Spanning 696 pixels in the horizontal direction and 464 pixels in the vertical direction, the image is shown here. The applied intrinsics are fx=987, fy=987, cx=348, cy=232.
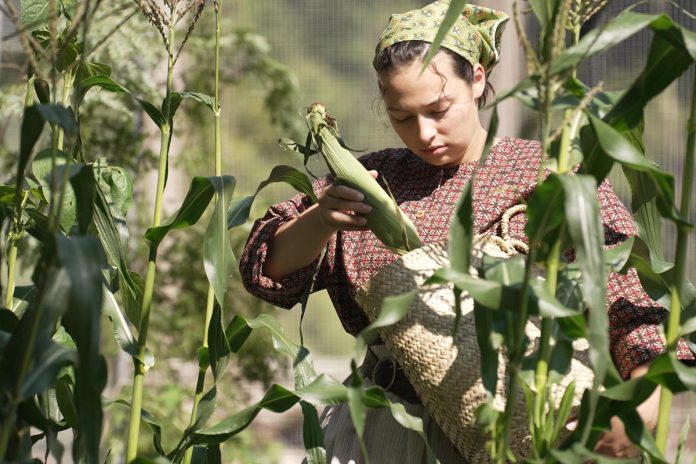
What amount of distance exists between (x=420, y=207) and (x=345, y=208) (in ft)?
0.69

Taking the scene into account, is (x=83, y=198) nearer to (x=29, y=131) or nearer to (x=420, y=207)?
(x=29, y=131)

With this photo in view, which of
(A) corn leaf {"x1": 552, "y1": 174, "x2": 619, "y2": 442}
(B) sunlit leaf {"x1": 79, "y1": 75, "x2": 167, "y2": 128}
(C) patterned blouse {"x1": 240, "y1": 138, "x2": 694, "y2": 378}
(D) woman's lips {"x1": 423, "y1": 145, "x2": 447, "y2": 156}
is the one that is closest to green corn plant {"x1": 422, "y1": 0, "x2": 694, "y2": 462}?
(A) corn leaf {"x1": 552, "y1": 174, "x2": 619, "y2": 442}

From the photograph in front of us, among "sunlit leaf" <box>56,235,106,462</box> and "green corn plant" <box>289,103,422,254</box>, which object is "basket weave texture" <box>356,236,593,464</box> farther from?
"sunlit leaf" <box>56,235,106,462</box>

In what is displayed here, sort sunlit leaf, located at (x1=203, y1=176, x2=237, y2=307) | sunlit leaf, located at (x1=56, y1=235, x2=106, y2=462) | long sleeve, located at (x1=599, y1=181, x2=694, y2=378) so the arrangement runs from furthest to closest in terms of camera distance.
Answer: long sleeve, located at (x1=599, y1=181, x2=694, y2=378)
sunlit leaf, located at (x1=203, y1=176, x2=237, y2=307)
sunlit leaf, located at (x1=56, y1=235, x2=106, y2=462)

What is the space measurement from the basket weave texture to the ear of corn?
0.18ft

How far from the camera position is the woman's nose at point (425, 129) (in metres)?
1.30

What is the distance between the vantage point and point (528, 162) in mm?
1360

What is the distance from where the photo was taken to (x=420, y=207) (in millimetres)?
1369

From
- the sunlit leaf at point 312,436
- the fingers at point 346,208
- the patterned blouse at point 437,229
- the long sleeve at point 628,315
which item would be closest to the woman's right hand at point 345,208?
the fingers at point 346,208

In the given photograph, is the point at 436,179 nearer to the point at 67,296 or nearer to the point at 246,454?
the point at 67,296

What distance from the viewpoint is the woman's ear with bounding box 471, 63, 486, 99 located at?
1.41 metres

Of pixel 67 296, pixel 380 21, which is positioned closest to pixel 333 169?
pixel 67 296

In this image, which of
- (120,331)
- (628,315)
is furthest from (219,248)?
(628,315)

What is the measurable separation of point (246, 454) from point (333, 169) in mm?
1575
